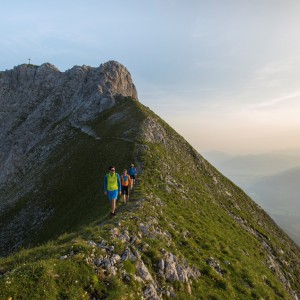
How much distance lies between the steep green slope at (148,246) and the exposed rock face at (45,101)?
33133mm

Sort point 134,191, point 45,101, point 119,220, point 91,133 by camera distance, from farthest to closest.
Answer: point 45,101, point 91,133, point 134,191, point 119,220

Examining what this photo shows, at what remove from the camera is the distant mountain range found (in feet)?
45.4

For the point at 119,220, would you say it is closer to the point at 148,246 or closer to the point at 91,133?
the point at 148,246

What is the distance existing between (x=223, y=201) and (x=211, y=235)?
2094 centimetres

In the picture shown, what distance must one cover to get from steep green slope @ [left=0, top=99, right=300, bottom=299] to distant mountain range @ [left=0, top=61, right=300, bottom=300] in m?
0.08

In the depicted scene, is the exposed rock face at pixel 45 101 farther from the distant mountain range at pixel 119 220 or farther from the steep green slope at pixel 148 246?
the steep green slope at pixel 148 246

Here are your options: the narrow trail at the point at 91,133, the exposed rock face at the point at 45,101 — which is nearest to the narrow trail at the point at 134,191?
the narrow trail at the point at 91,133

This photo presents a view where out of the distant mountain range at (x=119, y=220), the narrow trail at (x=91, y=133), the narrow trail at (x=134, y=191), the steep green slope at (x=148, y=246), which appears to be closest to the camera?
the steep green slope at (x=148, y=246)

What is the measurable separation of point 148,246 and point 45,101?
91.6m

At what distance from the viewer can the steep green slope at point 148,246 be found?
12734mm

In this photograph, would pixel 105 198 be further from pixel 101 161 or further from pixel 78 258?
pixel 78 258

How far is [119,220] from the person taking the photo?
20406 mm

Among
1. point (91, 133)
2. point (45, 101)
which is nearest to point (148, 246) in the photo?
point (91, 133)

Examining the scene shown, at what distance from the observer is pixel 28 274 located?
11.6 metres
